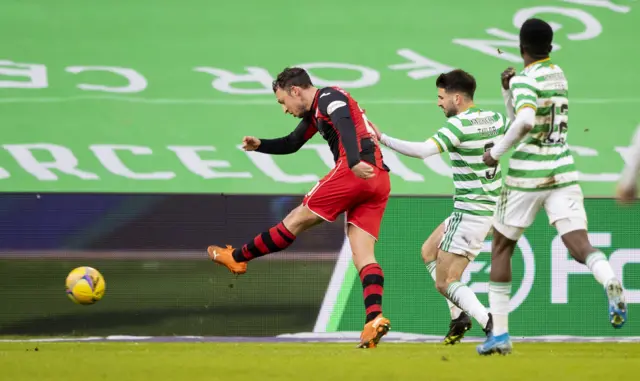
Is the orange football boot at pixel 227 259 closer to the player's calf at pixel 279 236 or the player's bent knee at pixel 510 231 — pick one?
the player's calf at pixel 279 236

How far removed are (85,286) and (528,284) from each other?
149 inches

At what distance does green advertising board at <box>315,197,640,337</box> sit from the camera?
377 inches

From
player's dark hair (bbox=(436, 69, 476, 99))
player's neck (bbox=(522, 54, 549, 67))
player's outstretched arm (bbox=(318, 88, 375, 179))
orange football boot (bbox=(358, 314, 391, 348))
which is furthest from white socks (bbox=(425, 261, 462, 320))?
player's neck (bbox=(522, 54, 549, 67))

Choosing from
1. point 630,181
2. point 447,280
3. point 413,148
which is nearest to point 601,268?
point 630,181

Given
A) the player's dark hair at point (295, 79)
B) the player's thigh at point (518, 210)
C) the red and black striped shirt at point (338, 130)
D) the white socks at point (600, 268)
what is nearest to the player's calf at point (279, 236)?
the red and black striped shirt at point (338, 130)

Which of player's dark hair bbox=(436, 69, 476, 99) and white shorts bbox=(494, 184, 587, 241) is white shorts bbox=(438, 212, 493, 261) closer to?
player's dark hair bbox=(436, 69, 476, 99)

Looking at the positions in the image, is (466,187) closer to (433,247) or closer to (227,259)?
(433,247)

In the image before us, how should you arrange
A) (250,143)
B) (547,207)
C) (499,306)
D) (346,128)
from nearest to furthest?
1. (547,207)
2. (499,306)
3. (346,128)
4. (250,143)

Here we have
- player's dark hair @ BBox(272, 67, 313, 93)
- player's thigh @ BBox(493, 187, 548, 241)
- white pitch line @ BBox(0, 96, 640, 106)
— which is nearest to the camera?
player's thigh @ BBox(493, 187, 548, 241)

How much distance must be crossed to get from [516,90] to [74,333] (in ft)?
17.1

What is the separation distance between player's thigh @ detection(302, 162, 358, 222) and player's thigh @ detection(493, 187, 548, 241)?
1.43m

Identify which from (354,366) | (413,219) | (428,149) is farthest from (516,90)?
(413,219)

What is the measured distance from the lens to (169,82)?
47.0ft

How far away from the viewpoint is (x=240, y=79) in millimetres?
14438
